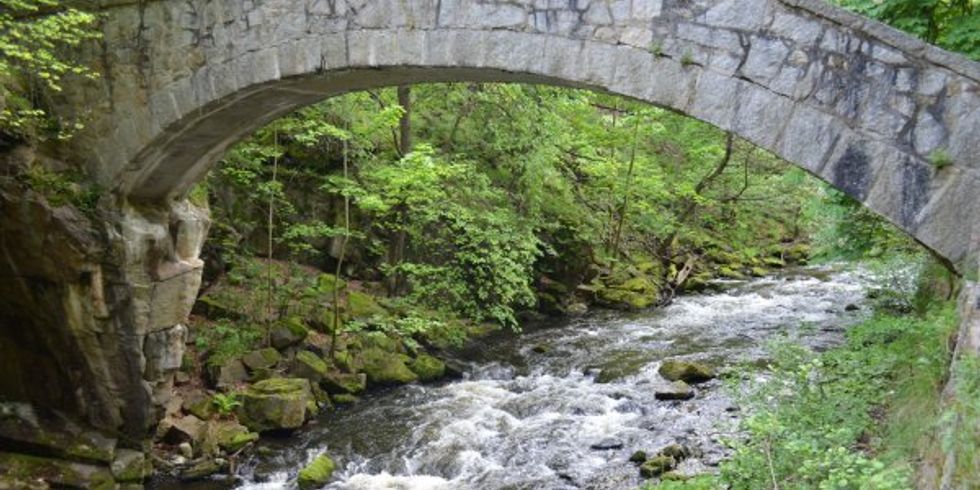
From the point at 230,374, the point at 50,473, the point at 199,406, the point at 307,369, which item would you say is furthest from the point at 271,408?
the point at 50,473

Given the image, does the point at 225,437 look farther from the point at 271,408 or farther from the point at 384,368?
the point at 384,368

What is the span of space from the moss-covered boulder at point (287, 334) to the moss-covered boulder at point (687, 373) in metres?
5.11

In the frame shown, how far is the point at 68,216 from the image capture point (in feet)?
22.3

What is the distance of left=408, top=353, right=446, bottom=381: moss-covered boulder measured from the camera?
11180 millimetres

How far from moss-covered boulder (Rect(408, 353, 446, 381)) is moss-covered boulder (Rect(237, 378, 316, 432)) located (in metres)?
2.26

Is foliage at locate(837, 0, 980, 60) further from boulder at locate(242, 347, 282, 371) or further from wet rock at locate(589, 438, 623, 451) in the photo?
boulder at locate(242, 347, 282, 371)

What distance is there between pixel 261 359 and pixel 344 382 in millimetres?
1148

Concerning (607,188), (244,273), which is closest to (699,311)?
(607,188)

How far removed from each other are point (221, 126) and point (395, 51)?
2.21m

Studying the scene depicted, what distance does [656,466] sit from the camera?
297 inches

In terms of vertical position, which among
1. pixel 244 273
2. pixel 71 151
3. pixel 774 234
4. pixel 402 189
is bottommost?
pixel 774 234

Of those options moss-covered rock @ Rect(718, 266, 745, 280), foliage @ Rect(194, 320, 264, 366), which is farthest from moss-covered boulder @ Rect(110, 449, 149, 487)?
moss-covered rock @ Rect(718, 266, 745, 280)

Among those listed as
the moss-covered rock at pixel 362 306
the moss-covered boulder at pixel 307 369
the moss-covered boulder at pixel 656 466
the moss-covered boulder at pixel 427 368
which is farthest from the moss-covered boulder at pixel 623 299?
the moss-covered boulder at pixel 656 466

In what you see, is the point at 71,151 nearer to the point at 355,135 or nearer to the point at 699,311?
the point at 355,135
